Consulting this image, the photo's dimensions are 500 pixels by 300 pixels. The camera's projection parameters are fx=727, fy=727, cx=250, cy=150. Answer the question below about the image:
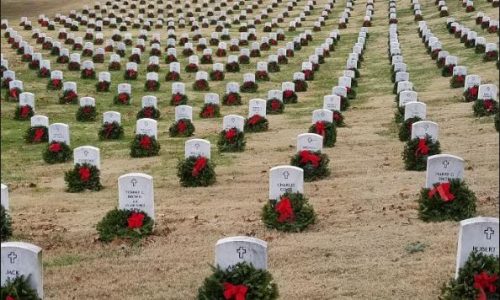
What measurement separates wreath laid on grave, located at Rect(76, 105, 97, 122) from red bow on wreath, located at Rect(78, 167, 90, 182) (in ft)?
24.9

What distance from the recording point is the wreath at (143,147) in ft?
50.8

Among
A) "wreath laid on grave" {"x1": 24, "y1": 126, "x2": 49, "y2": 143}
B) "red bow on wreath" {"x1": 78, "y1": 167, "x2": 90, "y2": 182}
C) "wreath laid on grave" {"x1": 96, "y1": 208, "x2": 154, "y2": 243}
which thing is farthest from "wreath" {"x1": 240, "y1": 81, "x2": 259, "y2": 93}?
"wreath laid on grave" {"x1": 96, "y1": 208, "x2": 154, "y2": 243}

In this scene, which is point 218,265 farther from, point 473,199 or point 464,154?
point 464,154

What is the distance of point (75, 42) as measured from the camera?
34.2m

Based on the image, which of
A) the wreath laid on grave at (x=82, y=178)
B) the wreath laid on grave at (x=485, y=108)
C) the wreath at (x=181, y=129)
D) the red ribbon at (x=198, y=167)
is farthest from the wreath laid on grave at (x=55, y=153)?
the wreath laid on grave at (x=485, y=108)

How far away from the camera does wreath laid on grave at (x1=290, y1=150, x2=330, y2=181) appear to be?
1264 centimetres

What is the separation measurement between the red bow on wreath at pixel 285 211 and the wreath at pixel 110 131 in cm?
860

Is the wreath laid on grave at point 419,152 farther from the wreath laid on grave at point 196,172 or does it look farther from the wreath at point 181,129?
the wreath at point 181,129

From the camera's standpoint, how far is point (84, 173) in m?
12.6

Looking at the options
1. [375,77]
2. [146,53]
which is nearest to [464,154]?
[375,77]

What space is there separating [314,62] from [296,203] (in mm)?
18484

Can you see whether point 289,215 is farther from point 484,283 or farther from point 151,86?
point 151,86

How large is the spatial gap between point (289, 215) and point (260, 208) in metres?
1.28

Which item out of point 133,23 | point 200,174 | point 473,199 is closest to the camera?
point 473,199
